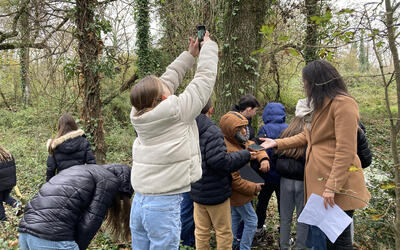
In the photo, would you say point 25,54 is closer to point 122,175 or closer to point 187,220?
point 187,220

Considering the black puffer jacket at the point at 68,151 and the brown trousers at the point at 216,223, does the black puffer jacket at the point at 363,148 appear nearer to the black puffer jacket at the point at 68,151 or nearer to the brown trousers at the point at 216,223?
the brown trousers at the point at 216,223

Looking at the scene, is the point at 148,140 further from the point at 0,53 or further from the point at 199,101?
the point at 0,53

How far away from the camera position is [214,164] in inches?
105

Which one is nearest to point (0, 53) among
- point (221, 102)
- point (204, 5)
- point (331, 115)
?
point (204, 5)

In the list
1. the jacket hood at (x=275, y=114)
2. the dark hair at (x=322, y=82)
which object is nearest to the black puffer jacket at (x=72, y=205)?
the dark hair at (x=322, y=82)

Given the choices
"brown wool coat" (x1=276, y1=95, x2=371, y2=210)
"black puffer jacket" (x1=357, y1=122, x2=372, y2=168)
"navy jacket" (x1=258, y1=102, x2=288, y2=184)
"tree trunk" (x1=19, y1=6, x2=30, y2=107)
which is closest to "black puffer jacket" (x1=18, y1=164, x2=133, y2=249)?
"brown wool coat" (x1=276, y1=95, x2=371, y2=210)

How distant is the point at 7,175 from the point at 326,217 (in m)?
5.16

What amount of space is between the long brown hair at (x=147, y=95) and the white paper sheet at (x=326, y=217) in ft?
5.00

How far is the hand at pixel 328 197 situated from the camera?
2.23 m

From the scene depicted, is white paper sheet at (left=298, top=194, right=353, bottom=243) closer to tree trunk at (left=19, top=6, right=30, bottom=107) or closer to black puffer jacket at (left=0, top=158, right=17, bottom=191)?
black puffer jacket at (left=0, top=158, right=17, bottom=191)

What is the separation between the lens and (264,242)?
3.95 m

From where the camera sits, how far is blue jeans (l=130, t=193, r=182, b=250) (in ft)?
6.40

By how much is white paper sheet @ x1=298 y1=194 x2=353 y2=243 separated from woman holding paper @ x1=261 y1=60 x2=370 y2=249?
6 cm

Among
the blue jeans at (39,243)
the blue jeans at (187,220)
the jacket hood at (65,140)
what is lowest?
the blue jeans at (187,220)
